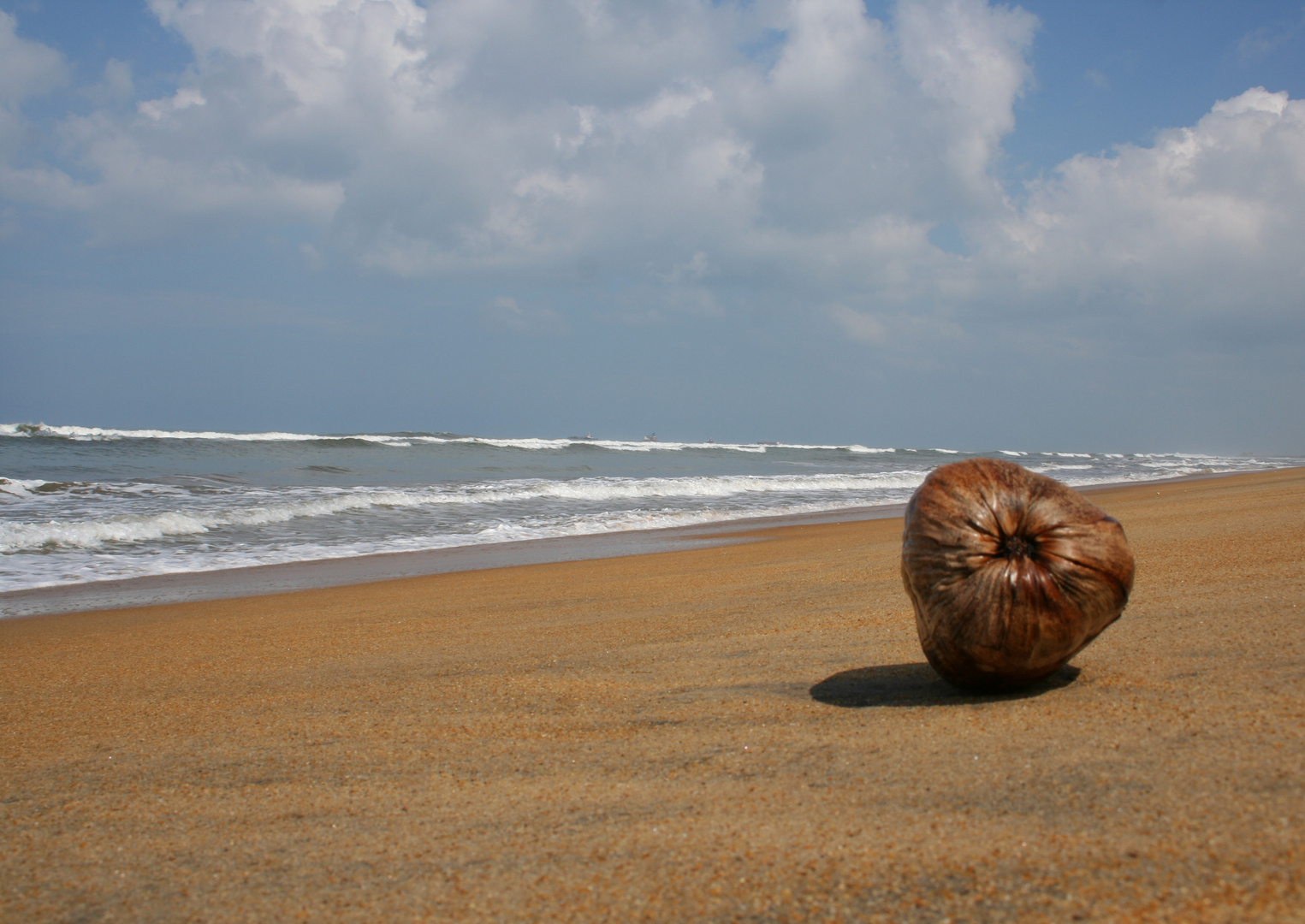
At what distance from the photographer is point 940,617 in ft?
8.13

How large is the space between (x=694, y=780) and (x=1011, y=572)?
107 cm

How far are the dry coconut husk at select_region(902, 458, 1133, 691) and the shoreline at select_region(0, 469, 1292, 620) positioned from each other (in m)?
7.31

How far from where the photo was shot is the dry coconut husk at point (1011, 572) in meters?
2.38

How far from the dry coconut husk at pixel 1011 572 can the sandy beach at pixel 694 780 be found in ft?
0.66

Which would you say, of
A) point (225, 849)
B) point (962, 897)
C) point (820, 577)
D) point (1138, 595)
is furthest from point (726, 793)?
point (820, 577)

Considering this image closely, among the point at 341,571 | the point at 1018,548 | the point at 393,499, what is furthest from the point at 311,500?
the point at 1018,548

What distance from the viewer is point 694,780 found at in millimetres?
2254

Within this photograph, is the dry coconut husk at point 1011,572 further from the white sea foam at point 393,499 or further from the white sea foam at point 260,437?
the white sea foam at point 260,437

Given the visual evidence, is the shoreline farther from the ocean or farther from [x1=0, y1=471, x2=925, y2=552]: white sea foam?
[x1=0, y1=471, x2=925, y2=552]: white sea foam

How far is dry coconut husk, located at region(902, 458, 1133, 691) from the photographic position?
2.38m

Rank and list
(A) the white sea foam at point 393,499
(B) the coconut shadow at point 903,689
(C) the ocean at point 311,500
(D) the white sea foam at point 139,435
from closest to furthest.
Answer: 1. (B) the coconut shadow at point 903,689
2. (C) the ocean at point 311,500
3. (A) the white sea foam at point 393,499
4. (D) the white sea foam at point 139,435

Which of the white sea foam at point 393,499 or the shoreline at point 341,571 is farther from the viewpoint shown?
the white sea foam at point 393,499

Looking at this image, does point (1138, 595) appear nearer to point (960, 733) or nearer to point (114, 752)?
point (960, 733)

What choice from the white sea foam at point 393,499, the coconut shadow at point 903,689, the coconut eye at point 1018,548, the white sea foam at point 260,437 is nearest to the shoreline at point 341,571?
the white sea foam at point 393,499
